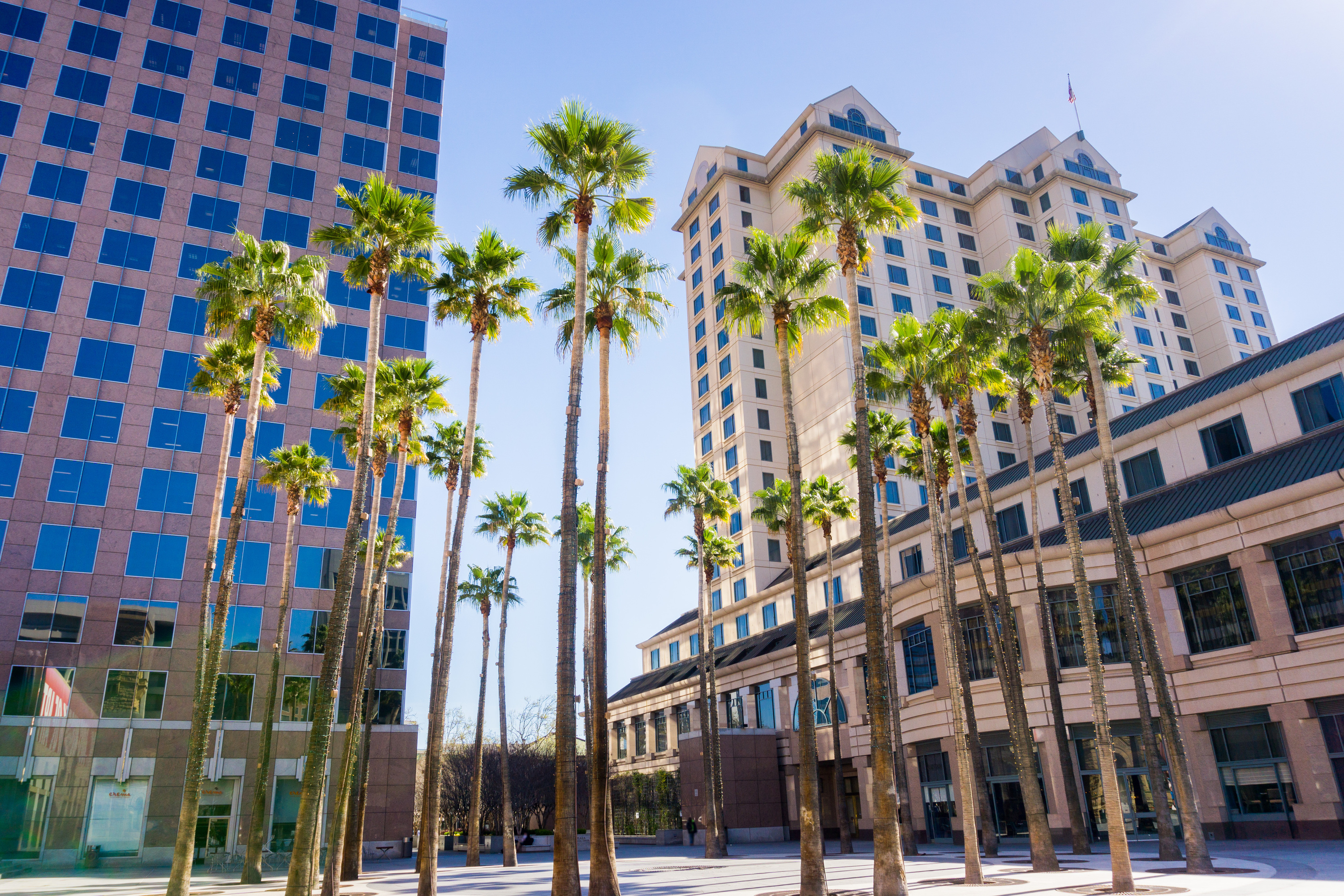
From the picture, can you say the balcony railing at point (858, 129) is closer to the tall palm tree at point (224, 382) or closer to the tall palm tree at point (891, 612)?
the tall palm tree at point (891, 612)

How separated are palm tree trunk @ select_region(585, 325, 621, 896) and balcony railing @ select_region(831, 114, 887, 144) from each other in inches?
2371

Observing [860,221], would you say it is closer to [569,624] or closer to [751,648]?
[569,624]

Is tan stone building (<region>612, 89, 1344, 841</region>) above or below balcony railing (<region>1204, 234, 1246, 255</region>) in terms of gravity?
below

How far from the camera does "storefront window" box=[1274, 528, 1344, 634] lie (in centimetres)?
2780

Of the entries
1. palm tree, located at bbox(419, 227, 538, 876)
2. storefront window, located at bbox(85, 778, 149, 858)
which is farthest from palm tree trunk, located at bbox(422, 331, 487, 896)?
storefront window, located at bbox(85, 778, 149, 858)

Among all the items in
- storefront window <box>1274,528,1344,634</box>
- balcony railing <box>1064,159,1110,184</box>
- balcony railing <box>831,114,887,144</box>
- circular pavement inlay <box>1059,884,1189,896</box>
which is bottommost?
circular pavement inlay <box>1059,884,1189,896</box>

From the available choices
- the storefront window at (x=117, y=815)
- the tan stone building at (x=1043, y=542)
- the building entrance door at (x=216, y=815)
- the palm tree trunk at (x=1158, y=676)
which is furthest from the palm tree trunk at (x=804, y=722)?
the storefront window at (x=117, y=815)

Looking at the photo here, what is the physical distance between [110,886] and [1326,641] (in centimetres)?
4185

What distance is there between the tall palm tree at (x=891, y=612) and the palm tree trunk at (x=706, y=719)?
26.3 ft

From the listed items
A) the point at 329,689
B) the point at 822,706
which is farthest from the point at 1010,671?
the point at 822,706

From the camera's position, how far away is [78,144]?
4800 centimetres

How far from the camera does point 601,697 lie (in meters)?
19.7

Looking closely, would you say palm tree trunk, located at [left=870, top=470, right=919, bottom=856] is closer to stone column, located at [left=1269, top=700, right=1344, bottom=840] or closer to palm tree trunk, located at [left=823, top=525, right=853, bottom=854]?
palm tree trunk, located at [left=823, top=525, right=853, bottom=854]

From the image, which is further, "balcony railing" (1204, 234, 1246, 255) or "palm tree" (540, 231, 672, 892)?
"balcony railing" (1204, 234, 1246, 255)
